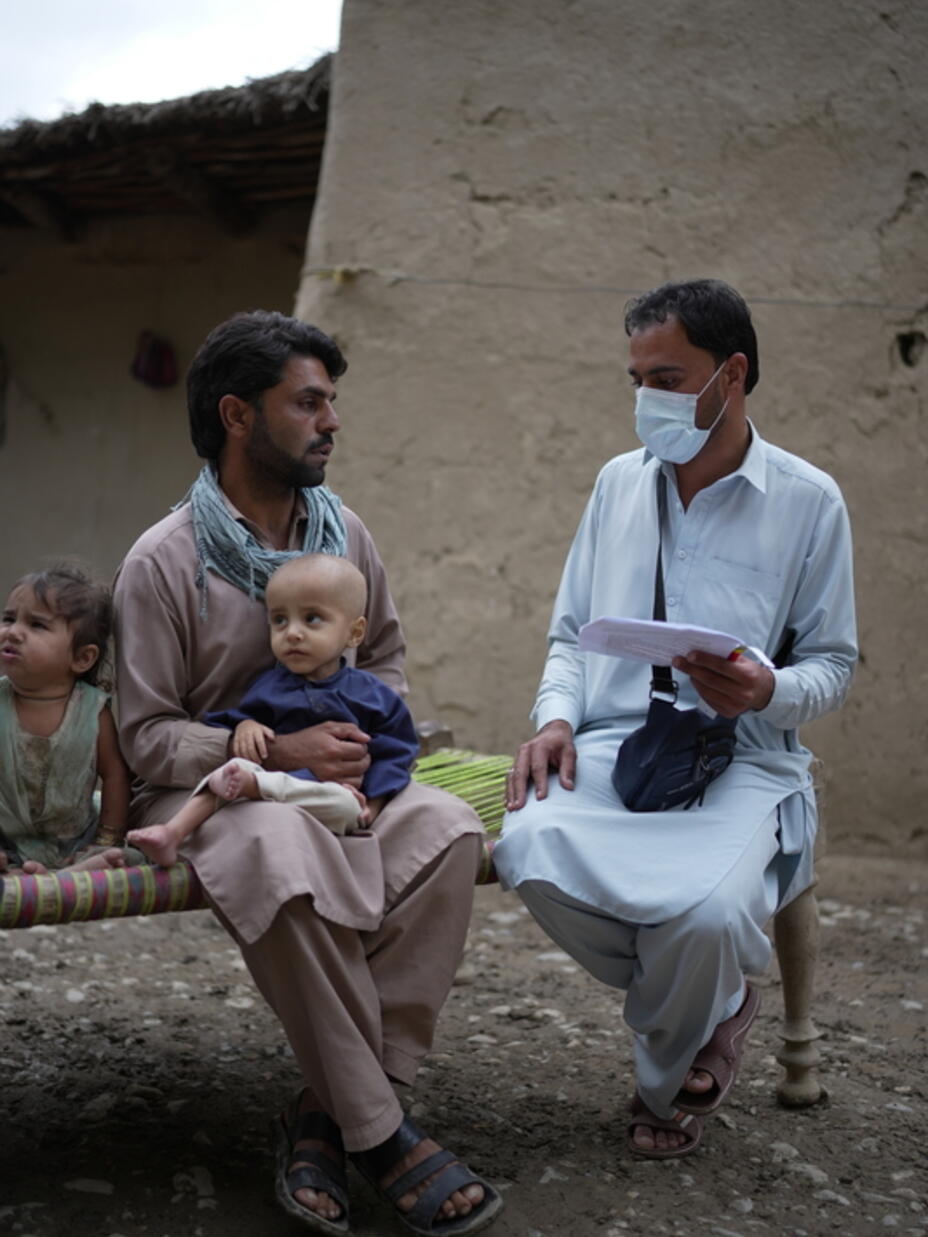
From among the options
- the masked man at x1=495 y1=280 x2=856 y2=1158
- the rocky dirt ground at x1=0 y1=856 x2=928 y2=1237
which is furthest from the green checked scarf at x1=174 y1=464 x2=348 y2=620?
the rocky dirt ground at x1=0 y1=856 x2=928 y2=1237

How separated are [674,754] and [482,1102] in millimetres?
1041

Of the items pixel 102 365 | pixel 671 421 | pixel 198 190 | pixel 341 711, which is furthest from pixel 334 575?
pixel 102 365

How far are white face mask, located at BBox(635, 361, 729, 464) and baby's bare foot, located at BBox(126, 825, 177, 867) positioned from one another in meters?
1.36

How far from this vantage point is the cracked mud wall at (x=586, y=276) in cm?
562

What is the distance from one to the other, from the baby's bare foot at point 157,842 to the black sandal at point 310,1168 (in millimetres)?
566

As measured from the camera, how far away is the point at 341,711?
302 cm

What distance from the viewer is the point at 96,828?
3143mm

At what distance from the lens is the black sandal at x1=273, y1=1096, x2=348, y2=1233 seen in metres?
2.63

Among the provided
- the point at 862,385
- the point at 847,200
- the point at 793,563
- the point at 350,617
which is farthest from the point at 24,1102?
the point at 847,200

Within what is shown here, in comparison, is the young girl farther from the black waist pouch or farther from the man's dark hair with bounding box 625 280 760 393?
the man's dark hair with bounding box 625 280 760 393

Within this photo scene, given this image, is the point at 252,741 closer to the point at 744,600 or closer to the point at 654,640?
the point at 654,640

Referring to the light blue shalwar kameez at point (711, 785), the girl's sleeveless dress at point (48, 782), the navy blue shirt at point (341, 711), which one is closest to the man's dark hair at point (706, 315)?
the light blue shalwar kameez at point (711, 785)

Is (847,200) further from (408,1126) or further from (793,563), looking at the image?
(408,1126)

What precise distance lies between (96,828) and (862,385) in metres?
3.69
